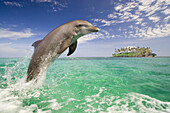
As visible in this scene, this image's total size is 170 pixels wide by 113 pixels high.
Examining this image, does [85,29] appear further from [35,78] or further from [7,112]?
[7,112]

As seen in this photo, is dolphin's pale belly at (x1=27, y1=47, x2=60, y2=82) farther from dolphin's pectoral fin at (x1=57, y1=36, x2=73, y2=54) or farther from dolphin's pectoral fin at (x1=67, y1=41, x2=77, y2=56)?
dolphin's pectoral fin at (x1=67, y1=41, x2=77, y2=56)

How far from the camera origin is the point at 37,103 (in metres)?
2.99

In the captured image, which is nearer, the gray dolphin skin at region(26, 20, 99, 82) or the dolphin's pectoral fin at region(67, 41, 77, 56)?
the gray dolphin skin at region(26, 20, 99, 82)

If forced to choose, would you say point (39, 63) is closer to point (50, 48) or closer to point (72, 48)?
point (50, 48)

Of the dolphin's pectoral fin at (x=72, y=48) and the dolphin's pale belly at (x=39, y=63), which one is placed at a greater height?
the dolphin's pectoral fin at (x=72, y=48)

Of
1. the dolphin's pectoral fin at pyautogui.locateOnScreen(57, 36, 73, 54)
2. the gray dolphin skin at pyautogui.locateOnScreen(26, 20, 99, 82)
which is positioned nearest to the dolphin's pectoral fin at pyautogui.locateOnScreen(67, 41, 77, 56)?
the gray dolphin skin at pyautogui.locateOnScreen(26, 20, 99, 82)

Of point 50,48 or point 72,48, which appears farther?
point 72,48

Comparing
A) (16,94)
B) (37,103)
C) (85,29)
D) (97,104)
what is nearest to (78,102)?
(97,104)

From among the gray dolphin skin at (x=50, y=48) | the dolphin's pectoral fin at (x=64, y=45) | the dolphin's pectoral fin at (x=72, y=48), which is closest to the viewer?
the dolphin's pectoral fin at (x=64, y=45)

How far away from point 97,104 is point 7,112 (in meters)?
2.58

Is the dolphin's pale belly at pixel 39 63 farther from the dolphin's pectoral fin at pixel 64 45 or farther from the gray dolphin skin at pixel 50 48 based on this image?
the dolphin's pectoral fin at pixel 64 45

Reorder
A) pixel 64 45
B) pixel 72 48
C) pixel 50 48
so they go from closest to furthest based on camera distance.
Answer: pixel 64 45 → pixel 50 48 → pixel 72 48

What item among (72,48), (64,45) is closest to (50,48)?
(64,45)

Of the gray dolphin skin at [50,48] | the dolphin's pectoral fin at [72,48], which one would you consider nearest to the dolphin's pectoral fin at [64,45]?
the gray dolphin skin at [50,48]
